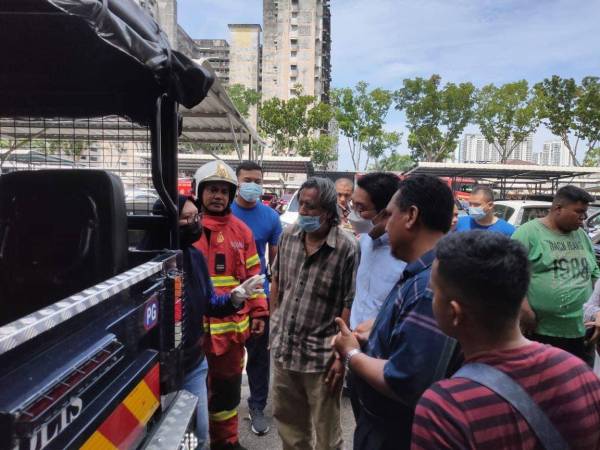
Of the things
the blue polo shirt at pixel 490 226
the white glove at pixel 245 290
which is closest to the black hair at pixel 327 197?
the white glove at pixel 245 290

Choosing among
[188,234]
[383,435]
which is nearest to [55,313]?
[383,435]

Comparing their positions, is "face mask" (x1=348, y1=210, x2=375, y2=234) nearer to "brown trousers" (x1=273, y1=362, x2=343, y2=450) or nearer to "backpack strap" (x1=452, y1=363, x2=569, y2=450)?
"brown trousers" (x1=273, y1=362, x2=343, y2=450)

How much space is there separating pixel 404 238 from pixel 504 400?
813 mm

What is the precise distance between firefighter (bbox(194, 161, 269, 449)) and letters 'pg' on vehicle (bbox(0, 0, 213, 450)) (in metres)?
0.41

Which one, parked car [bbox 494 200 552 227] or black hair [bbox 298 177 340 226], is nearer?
black hair [bbox 298 177 340 226]

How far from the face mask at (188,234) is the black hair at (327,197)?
75 cm

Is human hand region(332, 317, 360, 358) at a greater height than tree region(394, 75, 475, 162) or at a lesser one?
lesser

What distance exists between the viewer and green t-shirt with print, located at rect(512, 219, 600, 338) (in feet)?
10.9

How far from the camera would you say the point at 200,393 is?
2.53 meters

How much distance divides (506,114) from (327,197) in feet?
114

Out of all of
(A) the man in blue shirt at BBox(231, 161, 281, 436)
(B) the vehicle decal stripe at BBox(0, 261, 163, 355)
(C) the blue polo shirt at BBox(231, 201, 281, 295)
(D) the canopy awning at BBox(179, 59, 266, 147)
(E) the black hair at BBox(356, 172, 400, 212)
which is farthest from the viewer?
(D) the canopy awning at BBox(179, 59, 266, 147)

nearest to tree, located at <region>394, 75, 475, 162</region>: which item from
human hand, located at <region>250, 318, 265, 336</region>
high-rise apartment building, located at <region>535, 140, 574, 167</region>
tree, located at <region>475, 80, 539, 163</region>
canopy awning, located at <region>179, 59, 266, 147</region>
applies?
tree, located at <region>475, 80, 539, 163</region>

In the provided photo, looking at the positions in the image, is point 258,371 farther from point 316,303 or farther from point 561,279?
point 561,279

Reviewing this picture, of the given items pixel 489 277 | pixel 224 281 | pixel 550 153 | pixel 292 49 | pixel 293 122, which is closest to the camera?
pixel 489 277
